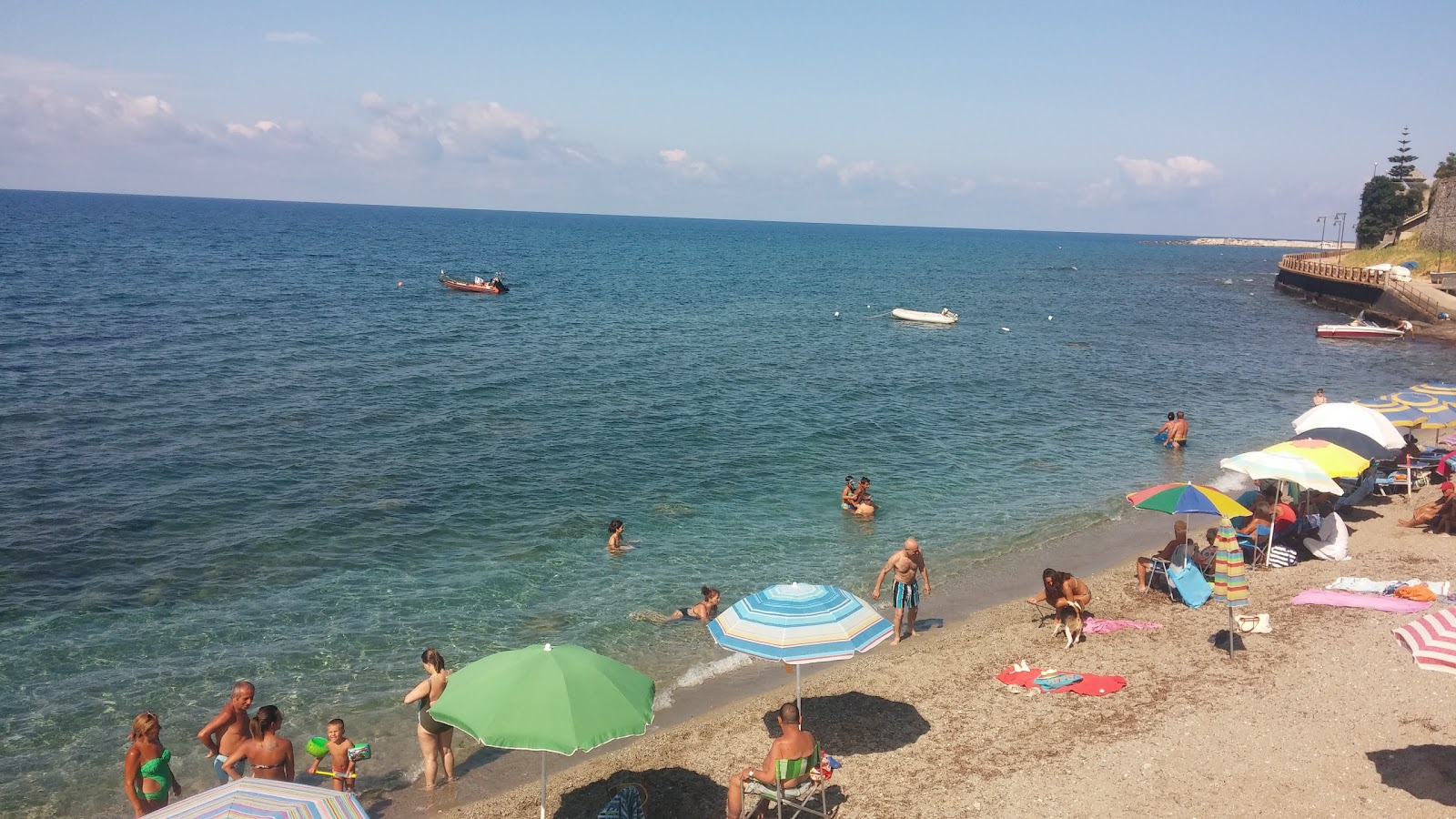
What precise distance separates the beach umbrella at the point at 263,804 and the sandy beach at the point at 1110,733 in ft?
13.4

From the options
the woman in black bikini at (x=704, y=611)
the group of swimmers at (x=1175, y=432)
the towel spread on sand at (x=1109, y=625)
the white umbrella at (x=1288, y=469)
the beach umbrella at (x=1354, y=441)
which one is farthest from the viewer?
the group of swimmers at (x=1175, y=432)

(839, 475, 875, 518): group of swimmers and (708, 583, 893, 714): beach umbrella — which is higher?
(708, 583, 893, 714): beach umbrella

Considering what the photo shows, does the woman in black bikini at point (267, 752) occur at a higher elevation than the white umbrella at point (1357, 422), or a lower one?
lower

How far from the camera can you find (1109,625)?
14.3 metres

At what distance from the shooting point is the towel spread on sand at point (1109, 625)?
1419 cm

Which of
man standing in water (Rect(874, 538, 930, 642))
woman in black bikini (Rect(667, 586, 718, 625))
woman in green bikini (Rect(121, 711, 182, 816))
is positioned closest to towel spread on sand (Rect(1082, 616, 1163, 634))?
man standing in water (Rect(874, 538, 930, 642))

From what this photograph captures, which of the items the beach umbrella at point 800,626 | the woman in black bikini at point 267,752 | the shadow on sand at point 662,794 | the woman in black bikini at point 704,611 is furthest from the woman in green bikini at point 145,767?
the woman in black bikini at point 704,611

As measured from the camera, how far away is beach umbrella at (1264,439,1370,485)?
52.1 feet

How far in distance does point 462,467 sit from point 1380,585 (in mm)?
20393

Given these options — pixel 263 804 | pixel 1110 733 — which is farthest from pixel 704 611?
pixel 263 804

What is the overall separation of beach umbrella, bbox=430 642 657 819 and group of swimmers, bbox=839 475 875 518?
12879mm

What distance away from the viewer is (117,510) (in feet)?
67.7

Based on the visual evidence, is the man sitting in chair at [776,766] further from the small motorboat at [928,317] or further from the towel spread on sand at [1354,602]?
the small motorboat at [928,317]

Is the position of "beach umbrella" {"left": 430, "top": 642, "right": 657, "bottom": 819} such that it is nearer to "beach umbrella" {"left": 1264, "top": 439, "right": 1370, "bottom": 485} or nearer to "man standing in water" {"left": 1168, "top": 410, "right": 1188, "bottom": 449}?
"beach umbrella" {"left": 1264, "top": 439, "right": 1370, "bottom": 485}
